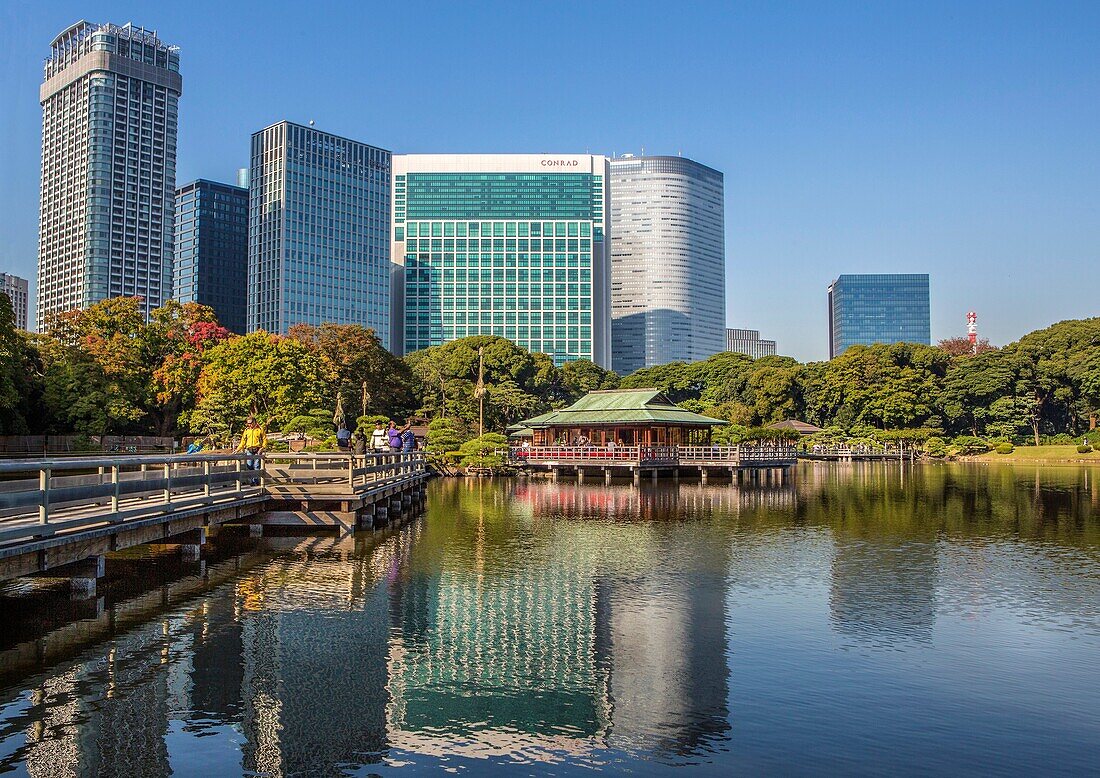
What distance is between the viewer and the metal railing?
12406mm

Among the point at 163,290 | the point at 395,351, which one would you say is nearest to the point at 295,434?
the point at 395,351

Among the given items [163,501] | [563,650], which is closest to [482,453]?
[163,501]

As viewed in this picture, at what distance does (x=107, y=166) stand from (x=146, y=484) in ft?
536

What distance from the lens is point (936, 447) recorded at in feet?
274

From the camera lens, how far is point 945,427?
9288cm

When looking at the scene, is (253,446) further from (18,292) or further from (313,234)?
(18,292)

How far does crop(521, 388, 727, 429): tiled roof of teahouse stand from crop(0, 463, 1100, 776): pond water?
32048mm

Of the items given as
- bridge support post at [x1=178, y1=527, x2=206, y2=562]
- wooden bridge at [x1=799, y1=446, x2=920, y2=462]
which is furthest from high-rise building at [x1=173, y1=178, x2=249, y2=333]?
bridge support post at [x1=178, y1=527, x2=206, y2=562]

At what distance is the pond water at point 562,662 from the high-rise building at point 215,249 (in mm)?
155653

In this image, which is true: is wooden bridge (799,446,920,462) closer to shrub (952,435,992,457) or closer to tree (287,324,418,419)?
shrub (952,435,992,457)

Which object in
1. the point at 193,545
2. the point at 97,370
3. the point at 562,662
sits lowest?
the point at 562,662

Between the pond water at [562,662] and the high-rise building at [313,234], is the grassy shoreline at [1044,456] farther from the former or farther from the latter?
the high-rise building at [313,234]

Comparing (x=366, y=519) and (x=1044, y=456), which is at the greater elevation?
(x=366, y=519)

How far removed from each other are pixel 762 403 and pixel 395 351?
8897 cm
